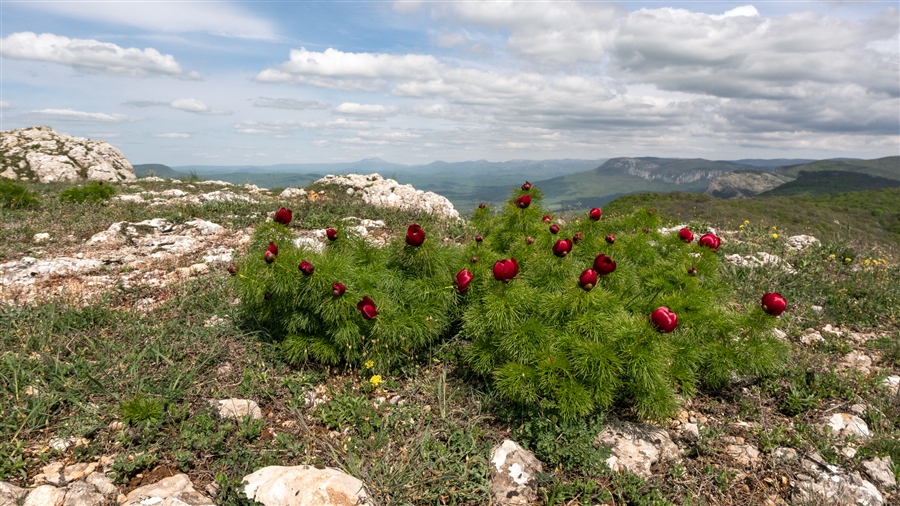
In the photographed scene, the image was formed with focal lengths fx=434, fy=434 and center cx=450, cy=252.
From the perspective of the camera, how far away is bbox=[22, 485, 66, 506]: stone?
2980 mm

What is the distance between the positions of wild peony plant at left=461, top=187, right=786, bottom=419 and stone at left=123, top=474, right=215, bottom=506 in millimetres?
2551

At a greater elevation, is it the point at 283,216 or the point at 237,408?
the point at 283,216

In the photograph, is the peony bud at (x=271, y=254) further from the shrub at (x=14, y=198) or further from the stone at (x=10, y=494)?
the shrub at (x=14, y=198)

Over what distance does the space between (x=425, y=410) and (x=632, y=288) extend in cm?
258

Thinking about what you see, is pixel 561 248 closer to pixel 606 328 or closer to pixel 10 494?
pixel 606 328

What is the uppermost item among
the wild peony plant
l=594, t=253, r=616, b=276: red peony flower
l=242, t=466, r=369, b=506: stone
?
l=594, t=253, r=616, b=276: red peony flower

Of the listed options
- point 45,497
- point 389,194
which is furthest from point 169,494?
point 389,194

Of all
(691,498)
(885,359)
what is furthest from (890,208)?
(691,498)

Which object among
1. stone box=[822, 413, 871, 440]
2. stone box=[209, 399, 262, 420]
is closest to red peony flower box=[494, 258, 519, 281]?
stone box=[209, 399, 262, 420]

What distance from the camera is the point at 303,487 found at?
10.8 ft

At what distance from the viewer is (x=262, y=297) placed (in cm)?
459

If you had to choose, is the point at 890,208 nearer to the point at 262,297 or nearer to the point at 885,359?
the point at 885,359

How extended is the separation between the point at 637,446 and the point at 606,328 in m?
1.21

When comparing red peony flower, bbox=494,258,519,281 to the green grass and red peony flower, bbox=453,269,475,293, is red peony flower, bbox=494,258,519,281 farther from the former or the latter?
the green grass
